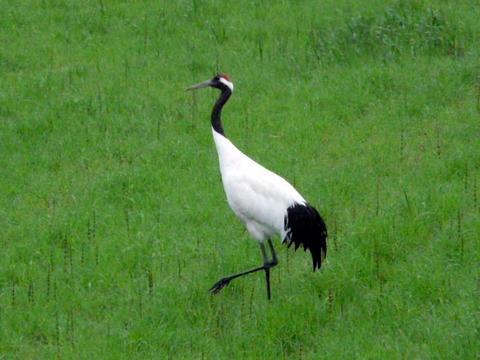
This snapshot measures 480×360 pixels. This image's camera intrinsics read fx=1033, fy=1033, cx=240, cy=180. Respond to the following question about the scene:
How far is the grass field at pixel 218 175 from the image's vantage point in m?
Answer: 7.35

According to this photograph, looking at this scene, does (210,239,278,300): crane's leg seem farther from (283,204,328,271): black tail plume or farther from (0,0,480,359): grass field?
(283,204,328,271): black tail plume

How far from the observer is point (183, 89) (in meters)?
11.4

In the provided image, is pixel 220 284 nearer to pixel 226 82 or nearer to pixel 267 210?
pixel 267 210

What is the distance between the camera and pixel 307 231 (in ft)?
25.2

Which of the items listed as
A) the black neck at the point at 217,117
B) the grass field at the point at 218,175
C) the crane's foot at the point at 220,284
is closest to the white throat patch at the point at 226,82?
the black neck at the point at 217,117

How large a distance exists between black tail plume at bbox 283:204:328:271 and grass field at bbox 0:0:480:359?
0.30 m

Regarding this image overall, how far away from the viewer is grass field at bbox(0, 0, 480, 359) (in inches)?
289

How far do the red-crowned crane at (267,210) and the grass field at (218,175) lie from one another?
0.33 metres

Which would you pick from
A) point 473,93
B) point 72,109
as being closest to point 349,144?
point 473,93

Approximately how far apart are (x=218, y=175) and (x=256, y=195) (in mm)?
1926

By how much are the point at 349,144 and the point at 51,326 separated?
386 cm

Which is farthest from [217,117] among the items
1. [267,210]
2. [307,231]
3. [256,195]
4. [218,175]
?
[218,175]

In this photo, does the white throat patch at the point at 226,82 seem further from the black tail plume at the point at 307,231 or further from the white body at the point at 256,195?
the black tail plume at the point at 307,231

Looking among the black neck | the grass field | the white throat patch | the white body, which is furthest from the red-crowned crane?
the white throat patch
